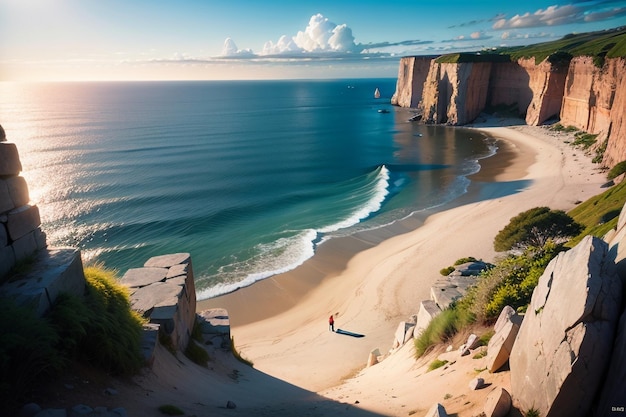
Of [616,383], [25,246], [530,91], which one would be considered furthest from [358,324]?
[530,91]

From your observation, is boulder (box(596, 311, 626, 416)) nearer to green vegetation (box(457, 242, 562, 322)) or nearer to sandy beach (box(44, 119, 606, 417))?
sandy beach (box(44, 119, 606, 417))

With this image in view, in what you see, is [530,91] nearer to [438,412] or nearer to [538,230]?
[538,230]

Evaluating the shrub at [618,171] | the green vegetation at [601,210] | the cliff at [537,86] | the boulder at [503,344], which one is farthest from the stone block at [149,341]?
the cliff at [537,86]

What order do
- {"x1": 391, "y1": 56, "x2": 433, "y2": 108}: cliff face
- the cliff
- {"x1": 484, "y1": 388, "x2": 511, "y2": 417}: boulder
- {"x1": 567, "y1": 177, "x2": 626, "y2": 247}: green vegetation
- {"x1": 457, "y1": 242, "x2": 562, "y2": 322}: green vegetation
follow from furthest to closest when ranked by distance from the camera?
{"x1": 391, "y1": 56, "x2": 433, "y2": 108}: cliff face
the cliff
{"x1": 567, "y1": 177, "x2": 626, "y2": 247}: green vegetation
{"x1": 457, "y1": 242, "x2": 562, "y2": 322}: green vegetation
{"x1": 484, "y1": 388, "x2": 511, "y2": 417}: boulder

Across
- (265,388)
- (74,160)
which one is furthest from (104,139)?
(265,388)

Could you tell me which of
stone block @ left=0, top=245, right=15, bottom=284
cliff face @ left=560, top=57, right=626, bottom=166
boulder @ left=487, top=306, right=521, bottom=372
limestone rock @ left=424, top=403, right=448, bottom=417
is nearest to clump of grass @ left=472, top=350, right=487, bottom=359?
boulder @ left=487, top=306, right=521, bottom=372

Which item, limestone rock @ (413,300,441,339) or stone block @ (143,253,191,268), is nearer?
limestone rock @ (413,300,441,339)
